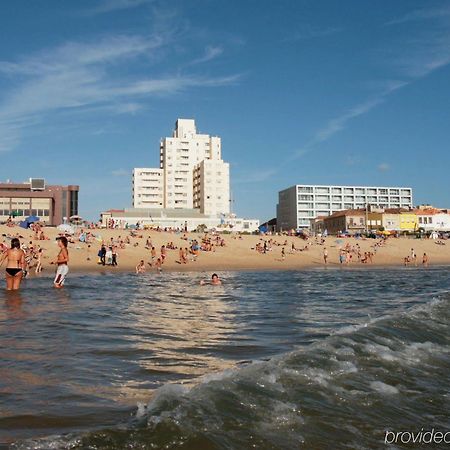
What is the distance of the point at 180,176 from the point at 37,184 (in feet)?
130

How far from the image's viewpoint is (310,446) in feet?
11.4

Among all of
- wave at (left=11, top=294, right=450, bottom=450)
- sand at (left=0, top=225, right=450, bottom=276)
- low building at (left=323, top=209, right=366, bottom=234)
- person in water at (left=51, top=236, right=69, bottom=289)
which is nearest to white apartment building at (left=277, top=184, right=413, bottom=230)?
low building at (left=323, top=209, right=366, bottom=234)

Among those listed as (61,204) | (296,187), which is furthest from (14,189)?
(296,187)

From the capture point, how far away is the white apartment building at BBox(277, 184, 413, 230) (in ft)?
414

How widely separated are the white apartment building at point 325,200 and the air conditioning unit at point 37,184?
2429 inches

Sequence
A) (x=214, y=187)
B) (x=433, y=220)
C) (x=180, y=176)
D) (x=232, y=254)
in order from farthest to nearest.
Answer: (x=180, y=176) < (x=214, y=187) < (x=433, y=220) < (x=232, y=254)

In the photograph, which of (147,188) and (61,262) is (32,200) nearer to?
(147,188)

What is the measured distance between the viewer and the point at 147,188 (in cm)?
12206

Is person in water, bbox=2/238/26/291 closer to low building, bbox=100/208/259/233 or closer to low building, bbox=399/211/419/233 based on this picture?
low building, bbox=100/208/259/233

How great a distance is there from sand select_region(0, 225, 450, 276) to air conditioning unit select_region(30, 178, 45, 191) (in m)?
50.8

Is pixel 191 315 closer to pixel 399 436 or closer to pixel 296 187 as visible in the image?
pixel 399 436

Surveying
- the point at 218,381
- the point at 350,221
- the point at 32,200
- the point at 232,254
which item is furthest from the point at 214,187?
the point at 218,381

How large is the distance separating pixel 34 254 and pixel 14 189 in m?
67.9

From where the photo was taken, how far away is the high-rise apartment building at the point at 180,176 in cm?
11706
